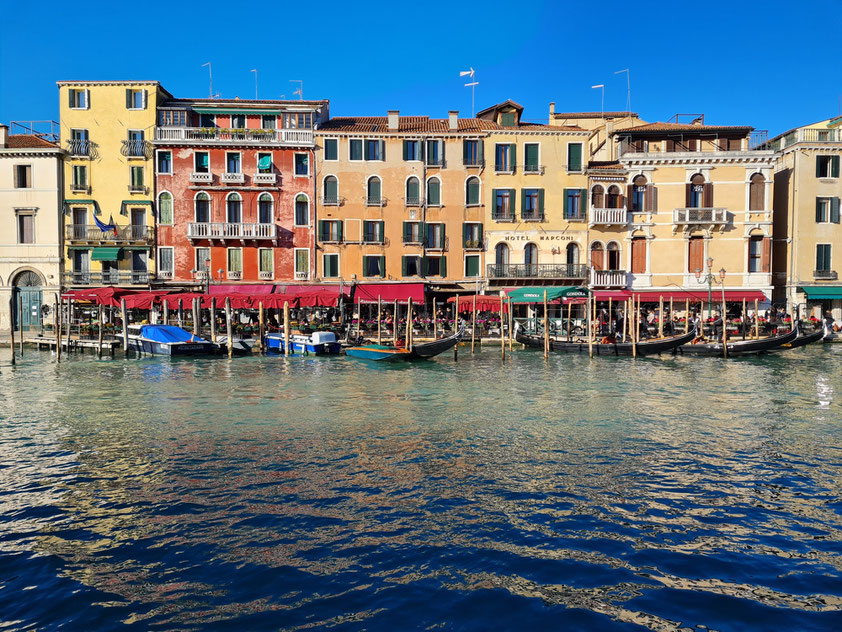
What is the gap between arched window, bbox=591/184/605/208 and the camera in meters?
36.6

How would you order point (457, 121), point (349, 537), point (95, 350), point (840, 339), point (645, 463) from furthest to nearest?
point (457, 121) → point (840, 339) → point (95, 350) → point (645, 463) → point (349, 537)

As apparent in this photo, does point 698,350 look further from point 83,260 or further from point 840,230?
point 83,260

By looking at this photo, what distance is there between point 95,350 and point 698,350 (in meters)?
28.0

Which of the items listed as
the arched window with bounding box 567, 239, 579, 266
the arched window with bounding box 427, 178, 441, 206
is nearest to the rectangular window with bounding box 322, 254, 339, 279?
the arched window with bounding box 427, 178, 441, 206

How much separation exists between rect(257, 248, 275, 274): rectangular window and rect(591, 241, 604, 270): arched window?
17.9m

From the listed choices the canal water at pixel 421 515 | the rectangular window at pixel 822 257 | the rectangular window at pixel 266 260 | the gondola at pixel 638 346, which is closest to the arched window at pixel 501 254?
the gondola at pixel 638 346

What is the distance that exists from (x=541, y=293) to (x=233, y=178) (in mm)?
17648

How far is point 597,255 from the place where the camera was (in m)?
36.9

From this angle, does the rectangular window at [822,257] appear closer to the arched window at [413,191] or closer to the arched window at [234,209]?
the arched window at [413,191]

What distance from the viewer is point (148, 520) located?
322 inches

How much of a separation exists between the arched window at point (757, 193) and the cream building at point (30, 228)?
38090 millimetres

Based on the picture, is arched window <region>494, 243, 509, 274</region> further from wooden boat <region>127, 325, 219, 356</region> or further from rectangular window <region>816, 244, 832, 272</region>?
rectangular window <region>816, 244, 832, 272</region>

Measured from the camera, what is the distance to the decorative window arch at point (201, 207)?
3562 centimetres

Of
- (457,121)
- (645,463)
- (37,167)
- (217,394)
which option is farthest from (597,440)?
(37,167)
